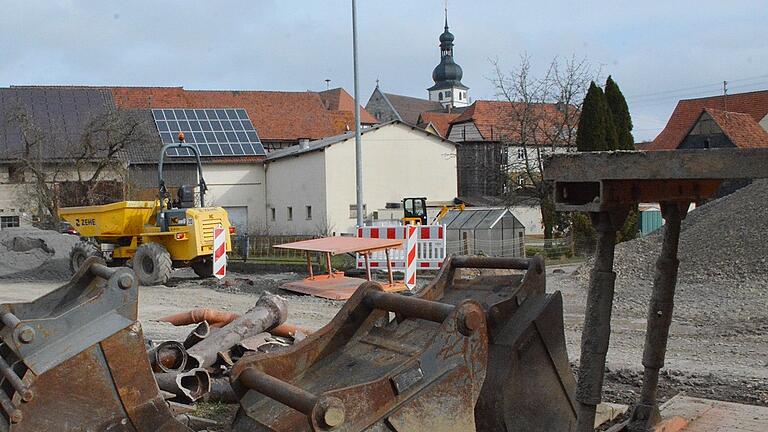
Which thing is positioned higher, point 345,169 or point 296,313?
point 345,169

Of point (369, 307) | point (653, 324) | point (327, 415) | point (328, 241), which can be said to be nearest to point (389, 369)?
point (369, 307)

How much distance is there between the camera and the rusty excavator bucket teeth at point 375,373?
3086 mm

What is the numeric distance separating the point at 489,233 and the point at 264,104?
104ft

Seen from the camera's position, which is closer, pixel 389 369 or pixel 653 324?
pixel 389 369

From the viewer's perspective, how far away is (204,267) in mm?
18641

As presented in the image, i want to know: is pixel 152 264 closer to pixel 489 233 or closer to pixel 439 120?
pixel 489 233

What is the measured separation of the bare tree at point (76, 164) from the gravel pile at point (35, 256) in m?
11.2

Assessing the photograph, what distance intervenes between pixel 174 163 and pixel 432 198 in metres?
13.5

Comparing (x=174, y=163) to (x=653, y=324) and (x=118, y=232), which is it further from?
(x=653, y=324)

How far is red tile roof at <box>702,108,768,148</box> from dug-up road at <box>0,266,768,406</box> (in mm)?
24460

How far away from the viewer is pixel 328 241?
15.3m

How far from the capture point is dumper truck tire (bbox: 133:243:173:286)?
1675 cm

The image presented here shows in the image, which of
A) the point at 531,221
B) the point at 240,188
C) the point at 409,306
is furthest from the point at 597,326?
the point at 531,221

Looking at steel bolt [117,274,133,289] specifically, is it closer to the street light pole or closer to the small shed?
the street light pole
